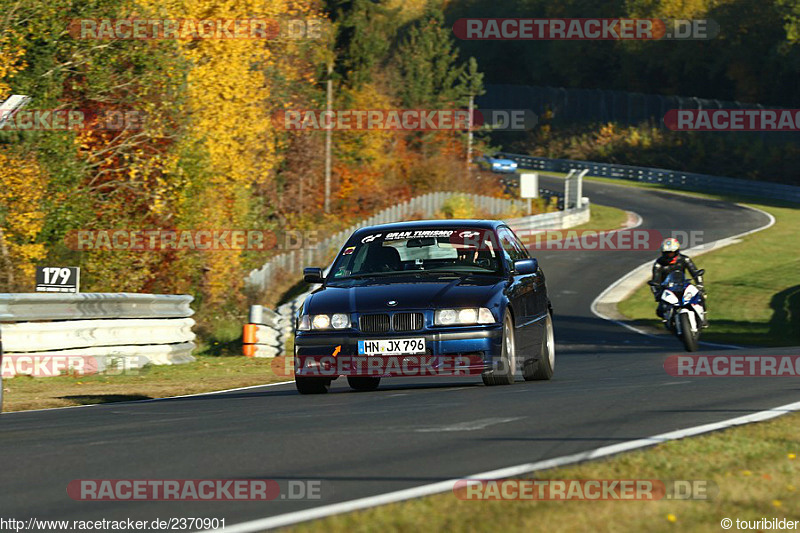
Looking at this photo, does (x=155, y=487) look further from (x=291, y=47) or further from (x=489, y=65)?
(x=489, y=65)

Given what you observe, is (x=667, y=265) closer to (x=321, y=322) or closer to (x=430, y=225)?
(x=430, y=225)

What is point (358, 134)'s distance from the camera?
63.2 meters

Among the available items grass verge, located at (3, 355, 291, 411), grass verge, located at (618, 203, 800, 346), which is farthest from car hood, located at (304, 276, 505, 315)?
grass verge, located at (618, 203, 800, 346)

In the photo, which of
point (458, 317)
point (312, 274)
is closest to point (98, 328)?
point (312, 274)

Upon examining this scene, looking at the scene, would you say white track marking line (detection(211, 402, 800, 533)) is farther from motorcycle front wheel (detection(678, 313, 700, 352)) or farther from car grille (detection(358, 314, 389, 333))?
motorcycle front wheel (detection(678, 313, 700, 352))

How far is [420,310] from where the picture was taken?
37.3 feet

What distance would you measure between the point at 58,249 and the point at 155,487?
21.6m

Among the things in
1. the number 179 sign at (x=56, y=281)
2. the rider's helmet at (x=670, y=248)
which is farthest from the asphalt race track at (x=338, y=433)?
the rider's helmet at (x=670, y=248)

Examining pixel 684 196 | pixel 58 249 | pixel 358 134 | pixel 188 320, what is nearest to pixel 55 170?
pixel 58 249

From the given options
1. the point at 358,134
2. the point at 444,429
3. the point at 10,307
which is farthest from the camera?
the point at 358,134

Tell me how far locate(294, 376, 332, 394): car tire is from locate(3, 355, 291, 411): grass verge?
2425mm

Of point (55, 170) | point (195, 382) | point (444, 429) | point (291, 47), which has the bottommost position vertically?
point (195, 382)

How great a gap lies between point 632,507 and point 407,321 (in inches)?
234

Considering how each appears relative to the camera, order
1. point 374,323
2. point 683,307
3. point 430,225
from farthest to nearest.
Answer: point 683,307 < point 430,225 < point 374,323
